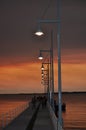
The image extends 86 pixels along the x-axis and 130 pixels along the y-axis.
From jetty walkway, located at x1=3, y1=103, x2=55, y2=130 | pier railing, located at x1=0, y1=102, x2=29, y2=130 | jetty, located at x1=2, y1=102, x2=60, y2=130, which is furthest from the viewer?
jetty walkway, located at x1=3, y1=103, x2=55, y2=130

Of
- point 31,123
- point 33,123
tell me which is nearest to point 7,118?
point 33,123

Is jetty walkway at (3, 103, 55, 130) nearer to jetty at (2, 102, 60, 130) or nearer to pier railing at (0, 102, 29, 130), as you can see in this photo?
jetty at (2, 102, 60, 130)

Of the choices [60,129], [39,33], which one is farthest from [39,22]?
[60,129]

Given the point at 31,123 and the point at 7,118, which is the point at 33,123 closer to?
the point at 31,123

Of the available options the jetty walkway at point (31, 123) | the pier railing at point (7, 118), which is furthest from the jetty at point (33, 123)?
the pier railing at point (7, 118)

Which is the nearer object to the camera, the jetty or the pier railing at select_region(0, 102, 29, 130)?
the pier railing at select_region(0, 102, 29, 130)

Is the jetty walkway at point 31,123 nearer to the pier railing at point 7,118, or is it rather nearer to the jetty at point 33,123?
the jetty at point 33,123

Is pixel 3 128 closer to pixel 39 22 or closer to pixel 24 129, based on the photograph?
pixel 24 129

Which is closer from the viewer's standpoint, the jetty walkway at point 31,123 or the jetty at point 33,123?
the jetty at point 33,123

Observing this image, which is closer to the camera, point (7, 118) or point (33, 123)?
point (33, 123)

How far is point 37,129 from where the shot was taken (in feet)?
115

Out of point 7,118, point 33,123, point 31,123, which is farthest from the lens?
point 7,118

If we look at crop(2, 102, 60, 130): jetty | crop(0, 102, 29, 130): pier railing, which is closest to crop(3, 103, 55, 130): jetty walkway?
crop(2, 102, 60, 130): jetty

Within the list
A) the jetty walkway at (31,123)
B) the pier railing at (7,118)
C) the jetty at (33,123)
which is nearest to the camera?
the pier railing at (7,118)
